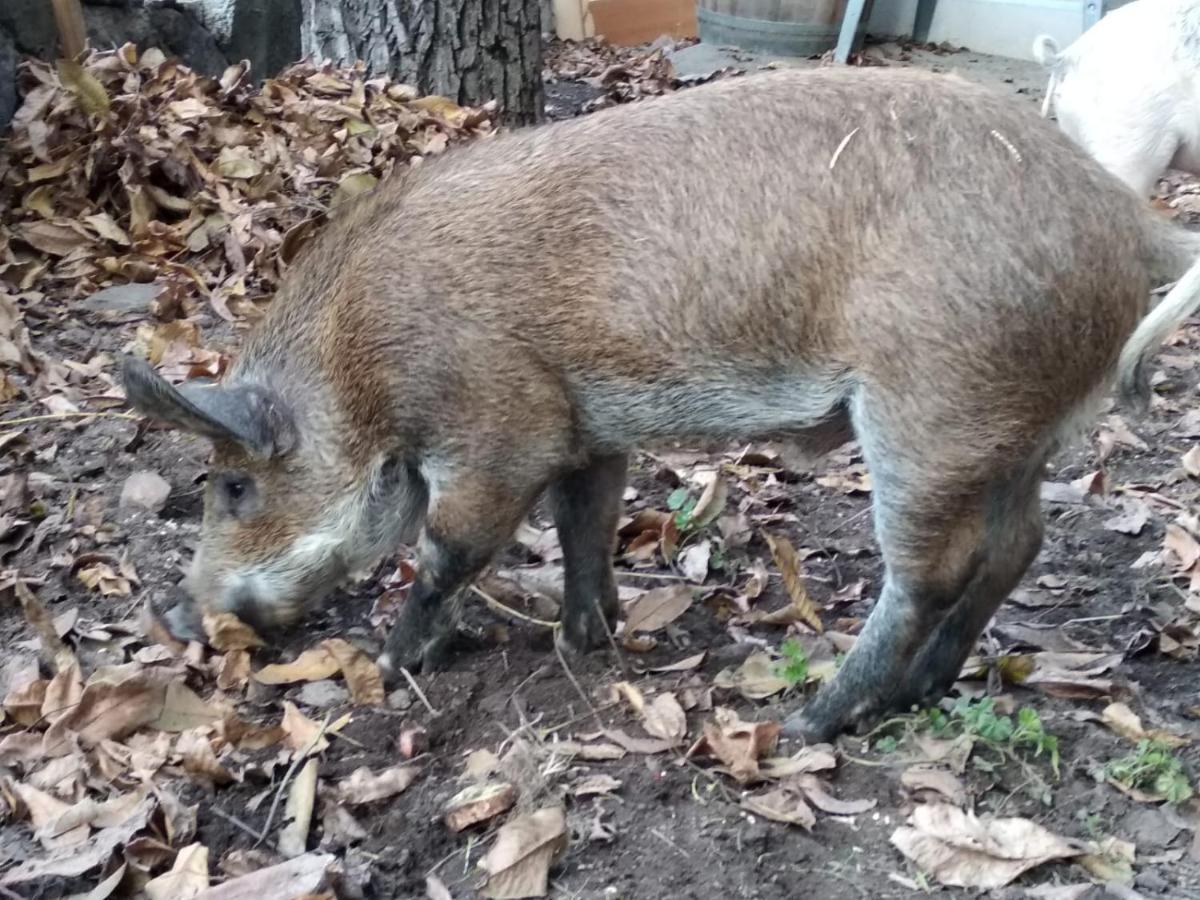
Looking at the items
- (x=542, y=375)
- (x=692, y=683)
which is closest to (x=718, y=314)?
(x=542, y=375)

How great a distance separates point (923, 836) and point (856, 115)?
4.87 feet

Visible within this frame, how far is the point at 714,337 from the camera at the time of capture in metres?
2.88

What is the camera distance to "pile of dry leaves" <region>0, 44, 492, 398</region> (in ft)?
16.9

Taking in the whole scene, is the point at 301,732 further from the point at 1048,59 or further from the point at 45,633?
the point at 1048,59

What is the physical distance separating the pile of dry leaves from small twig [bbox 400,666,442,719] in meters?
2.07

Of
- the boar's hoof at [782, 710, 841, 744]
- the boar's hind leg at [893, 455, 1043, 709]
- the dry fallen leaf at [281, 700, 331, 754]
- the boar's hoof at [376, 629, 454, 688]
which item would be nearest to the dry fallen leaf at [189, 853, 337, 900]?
the dry fallen leaf at [281, 700, 331, 754]

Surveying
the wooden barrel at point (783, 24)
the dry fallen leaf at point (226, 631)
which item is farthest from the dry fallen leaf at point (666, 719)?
the wooden barrel at point (783, 24)

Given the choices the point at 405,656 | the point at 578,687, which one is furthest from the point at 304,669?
the point at 578,687

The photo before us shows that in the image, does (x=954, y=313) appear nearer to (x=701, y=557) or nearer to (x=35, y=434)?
(x=701, y=557)

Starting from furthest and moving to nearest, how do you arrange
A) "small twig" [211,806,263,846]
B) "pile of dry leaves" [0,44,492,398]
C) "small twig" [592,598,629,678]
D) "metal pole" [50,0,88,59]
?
"metal pole" [50,0,88,59] < "pile of dry leaves" [0,44,492,398] < "small twig" [592,598,629,678] < "small twig" [211,806,263,846]

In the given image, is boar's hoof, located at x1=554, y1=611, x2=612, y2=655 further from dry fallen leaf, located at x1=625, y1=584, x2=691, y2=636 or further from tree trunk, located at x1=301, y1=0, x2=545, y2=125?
tree trunk, located at x1=301, y1=0, x2=545, y2=125

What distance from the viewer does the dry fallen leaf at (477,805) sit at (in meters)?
2.76

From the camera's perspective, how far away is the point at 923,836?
2676 mm

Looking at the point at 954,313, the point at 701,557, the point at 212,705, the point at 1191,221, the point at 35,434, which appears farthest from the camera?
the point at 1191,221
